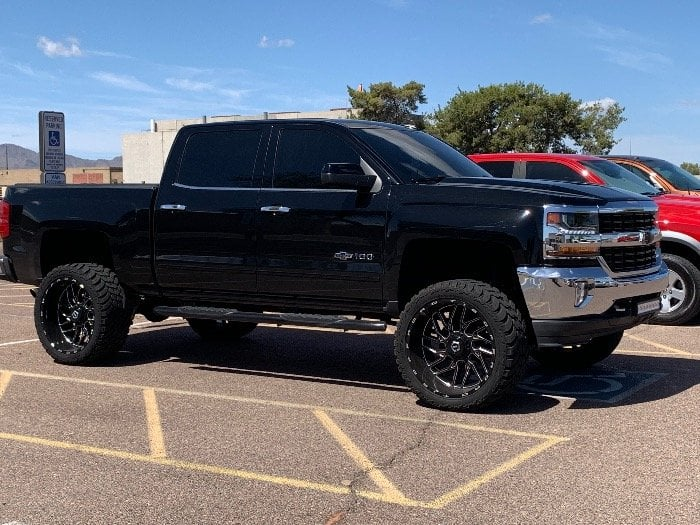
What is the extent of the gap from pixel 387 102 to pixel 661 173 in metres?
60.9

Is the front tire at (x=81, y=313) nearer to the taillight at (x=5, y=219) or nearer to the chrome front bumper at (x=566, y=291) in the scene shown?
the taillight at (x=5, y=219)

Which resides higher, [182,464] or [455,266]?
[455,266]

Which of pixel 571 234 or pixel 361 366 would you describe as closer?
pixel 571 234

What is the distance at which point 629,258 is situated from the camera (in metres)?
6.46

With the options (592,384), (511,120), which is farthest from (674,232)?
(511,120)

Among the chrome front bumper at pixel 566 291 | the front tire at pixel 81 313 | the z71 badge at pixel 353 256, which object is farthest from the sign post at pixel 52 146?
the chrome front bumper at pixel 566 291

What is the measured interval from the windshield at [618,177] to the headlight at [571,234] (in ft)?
15.8

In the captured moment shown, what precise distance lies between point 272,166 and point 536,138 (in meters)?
52.7

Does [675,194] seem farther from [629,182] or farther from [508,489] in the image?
[508,489]

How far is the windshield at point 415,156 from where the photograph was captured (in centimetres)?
683

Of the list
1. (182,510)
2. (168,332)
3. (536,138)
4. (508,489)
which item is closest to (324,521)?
(182,510)

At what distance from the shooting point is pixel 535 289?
5.95 metres

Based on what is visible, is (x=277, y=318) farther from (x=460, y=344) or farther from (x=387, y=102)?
(x=387, y=102)

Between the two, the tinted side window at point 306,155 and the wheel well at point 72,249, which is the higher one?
the tinted side window at point 306,155
